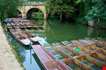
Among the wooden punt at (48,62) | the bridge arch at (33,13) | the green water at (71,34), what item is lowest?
the green water at (71,34)

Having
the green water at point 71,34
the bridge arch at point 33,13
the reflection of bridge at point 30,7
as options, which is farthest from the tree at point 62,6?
the green water at point 71,34

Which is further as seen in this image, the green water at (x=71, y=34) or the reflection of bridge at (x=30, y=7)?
the reflection of bridge at (x=30, y=7)

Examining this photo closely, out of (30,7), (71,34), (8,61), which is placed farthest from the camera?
(30,7)

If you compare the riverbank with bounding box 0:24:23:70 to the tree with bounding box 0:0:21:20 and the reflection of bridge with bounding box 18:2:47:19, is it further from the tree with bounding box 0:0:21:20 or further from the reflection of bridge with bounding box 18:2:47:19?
the reflection of bridge with bounding box 18:2:47:19

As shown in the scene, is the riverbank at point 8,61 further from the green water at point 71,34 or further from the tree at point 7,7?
the tree at point 7,7

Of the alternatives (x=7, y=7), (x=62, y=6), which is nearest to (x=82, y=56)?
(x=7, y=7)

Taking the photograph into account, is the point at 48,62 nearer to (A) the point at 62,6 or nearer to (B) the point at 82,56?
(B) the point at 82,56

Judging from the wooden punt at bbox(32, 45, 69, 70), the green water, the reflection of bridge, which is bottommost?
the green water

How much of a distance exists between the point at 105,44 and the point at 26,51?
4.74 metres

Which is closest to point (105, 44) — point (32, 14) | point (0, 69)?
point (0, 69)

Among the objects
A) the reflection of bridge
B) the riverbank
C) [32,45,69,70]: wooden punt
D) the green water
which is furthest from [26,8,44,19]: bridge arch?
the riverbank

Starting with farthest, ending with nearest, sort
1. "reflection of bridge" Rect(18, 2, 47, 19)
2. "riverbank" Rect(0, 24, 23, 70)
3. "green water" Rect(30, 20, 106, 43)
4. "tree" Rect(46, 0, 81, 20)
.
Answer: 1. "reflection of bridge" Rect(18, 2, 47, 19)
2. "tree" Rect(46, 0, 81, 20)
3. "green water" Rect(30, 20, 106, 43)
4. "riverbank" Rect(0, 24, 23, 70)

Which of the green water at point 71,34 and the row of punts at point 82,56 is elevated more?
the row of punts at point 82,56

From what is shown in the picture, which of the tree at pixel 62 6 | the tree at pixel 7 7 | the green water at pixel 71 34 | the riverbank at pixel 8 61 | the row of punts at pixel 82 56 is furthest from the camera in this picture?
the tree at pixel 62 6
